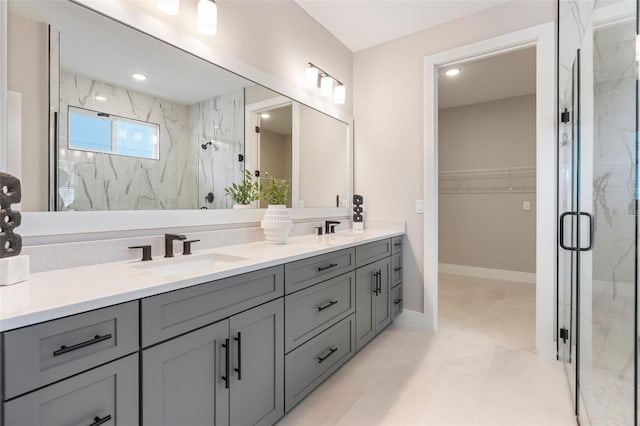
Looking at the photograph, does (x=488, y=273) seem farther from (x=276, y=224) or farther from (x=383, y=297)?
(x=276, y=224)

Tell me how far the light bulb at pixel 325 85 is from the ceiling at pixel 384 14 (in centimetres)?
48

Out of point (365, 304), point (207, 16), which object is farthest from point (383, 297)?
point (207, 16)

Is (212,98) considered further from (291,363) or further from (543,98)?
(543,98)

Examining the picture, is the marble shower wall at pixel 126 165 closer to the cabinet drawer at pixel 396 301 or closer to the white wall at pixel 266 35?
the white wall at pixel 266 35

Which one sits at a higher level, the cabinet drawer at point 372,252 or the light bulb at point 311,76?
the light bulb at point 311,76

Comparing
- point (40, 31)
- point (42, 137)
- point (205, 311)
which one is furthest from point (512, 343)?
point (40, 31)

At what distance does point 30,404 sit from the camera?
74 cm

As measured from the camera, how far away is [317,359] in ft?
5.68

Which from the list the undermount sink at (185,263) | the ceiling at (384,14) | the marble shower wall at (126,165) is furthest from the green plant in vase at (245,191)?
the ceiling at (384,14)

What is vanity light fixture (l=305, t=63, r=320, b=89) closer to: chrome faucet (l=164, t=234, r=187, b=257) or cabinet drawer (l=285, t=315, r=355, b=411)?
chrome faucet (l=164, t=234, r=187, b=257)

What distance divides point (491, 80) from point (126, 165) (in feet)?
13.5

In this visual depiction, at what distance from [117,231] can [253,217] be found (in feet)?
2.69

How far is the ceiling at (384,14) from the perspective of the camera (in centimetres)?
246

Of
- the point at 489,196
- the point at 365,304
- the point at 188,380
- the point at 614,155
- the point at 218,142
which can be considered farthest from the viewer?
the point at 489,196
